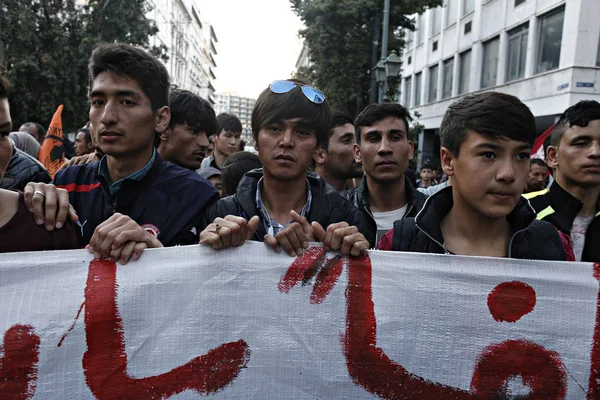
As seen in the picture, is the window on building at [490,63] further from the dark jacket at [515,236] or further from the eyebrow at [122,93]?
the eyebrow at [122,93]

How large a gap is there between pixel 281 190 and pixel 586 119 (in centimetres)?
175

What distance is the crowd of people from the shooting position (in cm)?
157

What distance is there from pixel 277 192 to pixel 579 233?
62.3 inches

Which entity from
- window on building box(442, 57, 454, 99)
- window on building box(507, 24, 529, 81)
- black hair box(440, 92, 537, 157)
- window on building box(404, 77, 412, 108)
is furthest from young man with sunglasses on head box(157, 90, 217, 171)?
window on building box(404, 77, 412, 108)

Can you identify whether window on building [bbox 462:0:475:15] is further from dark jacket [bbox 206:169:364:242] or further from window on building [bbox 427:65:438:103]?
dark jacket [bbox 206:169:364:242]

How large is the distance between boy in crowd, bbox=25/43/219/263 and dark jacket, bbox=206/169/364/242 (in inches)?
3.3

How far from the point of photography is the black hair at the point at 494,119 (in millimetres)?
1787

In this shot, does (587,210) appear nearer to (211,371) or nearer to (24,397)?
(211,371)

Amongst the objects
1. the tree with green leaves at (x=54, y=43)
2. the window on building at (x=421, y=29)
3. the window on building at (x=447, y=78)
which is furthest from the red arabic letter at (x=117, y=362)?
the window on building at (x=421, y=29)

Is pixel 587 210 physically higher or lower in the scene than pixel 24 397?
higher

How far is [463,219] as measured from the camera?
1.91m

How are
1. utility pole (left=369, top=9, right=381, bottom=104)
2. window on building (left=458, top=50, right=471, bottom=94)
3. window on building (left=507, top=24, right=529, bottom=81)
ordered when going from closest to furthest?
utility pole (left=369, top=9, right=381, bottom=104)
window on building (left=507, top=24, right=529, bottom=81)
window on building (left=458, top=50, right=471, bottom=94)

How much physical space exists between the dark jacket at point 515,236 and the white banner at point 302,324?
0.15 meters

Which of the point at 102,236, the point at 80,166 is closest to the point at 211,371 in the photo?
the point at 102,236
